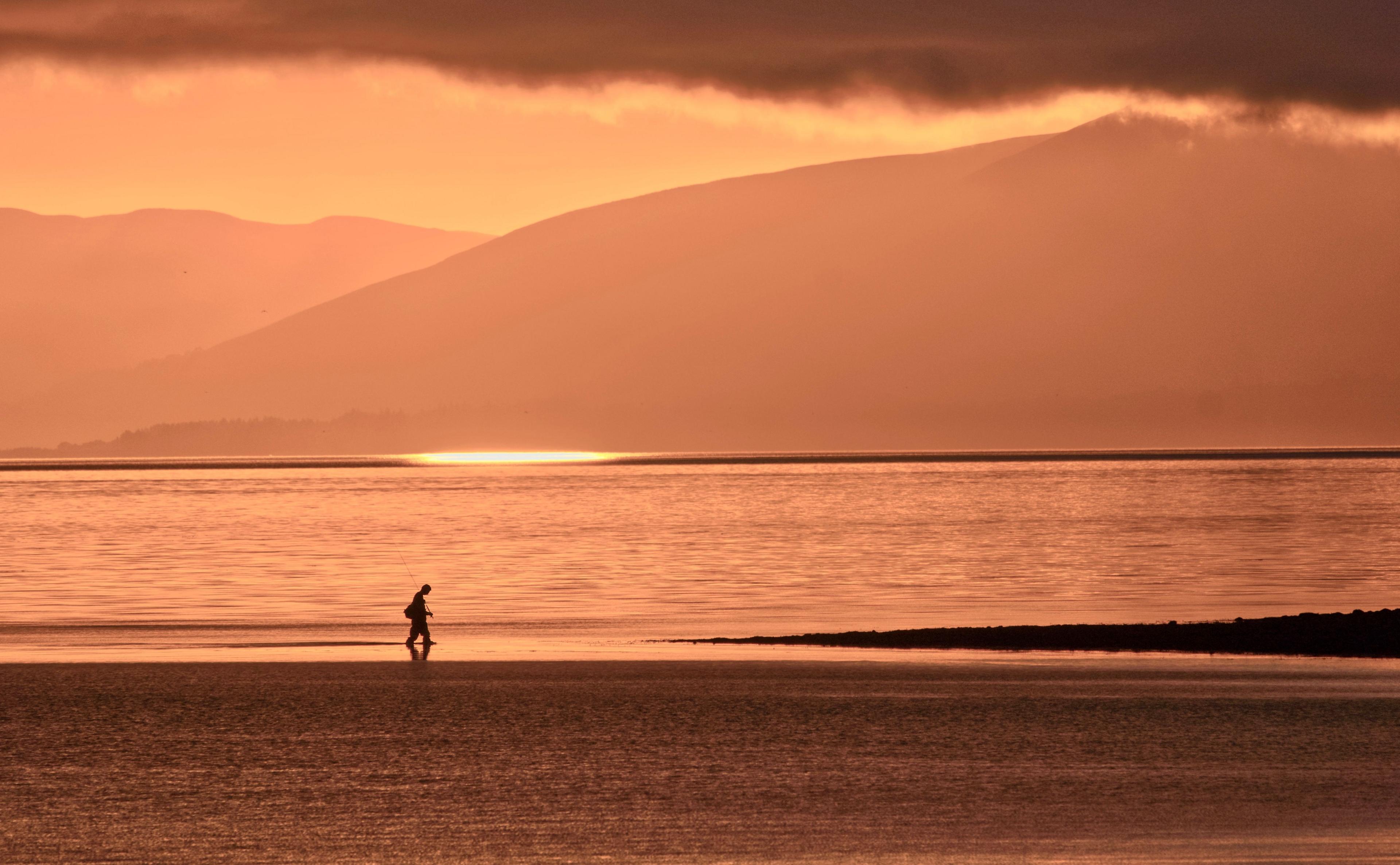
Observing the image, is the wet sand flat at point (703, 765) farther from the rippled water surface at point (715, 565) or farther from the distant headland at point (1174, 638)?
the rippled water surface at point (715, 565)

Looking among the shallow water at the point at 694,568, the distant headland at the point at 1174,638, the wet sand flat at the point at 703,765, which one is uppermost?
the shallow water at the point at 694,568

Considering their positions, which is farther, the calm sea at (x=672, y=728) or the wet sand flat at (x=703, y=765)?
the calm sea at (x=672, y=728)

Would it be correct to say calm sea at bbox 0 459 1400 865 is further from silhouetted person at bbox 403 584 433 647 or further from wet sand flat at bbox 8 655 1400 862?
silhouetted person at bbox 403 584 433 647

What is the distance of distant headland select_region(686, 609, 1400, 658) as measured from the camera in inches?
1630

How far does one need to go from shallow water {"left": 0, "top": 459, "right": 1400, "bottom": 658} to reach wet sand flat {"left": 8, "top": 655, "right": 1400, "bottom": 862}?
13.7m

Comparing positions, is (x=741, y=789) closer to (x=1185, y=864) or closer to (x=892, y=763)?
(x=892, y=763)

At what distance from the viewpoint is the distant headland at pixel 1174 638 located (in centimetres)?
4141

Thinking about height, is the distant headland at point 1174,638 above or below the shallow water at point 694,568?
below

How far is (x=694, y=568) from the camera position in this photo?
79.2 m

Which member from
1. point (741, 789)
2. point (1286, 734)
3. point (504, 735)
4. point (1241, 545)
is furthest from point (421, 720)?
point (1241, 545)

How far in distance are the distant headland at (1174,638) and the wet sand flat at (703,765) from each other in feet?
15.3

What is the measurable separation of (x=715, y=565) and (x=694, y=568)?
6.86 ft

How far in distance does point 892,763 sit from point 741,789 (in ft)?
9.80

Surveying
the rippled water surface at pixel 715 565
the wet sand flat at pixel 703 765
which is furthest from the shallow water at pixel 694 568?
the wet sand flat at pixel 703 765
